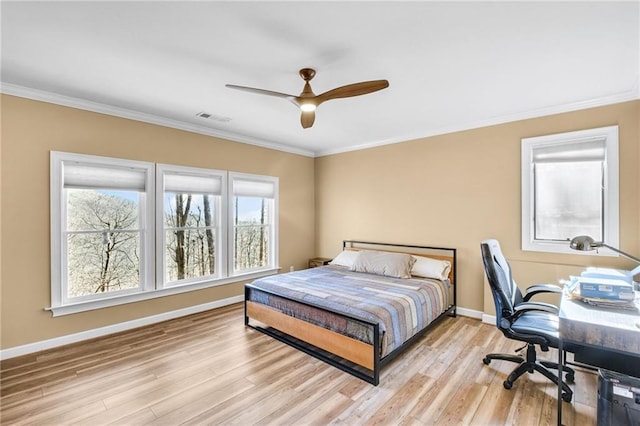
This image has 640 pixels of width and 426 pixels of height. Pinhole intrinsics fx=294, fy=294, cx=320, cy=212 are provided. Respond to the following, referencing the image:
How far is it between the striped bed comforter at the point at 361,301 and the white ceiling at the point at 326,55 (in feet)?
6.97

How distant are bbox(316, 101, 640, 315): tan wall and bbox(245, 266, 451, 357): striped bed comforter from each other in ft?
2.82

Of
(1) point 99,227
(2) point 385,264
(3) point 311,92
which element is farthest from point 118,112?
(2) point 385,264

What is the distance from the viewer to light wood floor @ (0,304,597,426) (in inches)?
82.1

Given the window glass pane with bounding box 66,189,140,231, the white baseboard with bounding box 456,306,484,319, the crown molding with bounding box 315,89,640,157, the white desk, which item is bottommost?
the white baseboard with bounding box 456,306,484,319

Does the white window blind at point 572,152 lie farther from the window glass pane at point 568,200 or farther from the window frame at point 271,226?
the window frame at point 271,226

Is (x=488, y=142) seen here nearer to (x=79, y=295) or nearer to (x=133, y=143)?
(x=133, y=143)

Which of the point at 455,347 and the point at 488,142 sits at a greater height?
the point at 488,142

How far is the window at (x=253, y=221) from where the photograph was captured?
15.7ft

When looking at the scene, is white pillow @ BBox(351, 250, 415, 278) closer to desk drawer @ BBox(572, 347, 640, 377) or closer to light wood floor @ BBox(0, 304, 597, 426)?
light wood floor @ BBox(0, 304, 597, 426)

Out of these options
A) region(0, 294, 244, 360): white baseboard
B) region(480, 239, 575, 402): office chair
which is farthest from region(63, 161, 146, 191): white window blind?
region(480, 239, 575, 402): office chair

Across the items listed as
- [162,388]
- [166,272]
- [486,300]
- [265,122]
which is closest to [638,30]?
[486,300]

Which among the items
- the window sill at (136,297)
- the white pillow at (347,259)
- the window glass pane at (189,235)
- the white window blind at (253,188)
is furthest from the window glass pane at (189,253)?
the white pillow at (347,259)

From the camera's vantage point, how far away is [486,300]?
3.84 m

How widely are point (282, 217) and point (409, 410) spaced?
3780 mm
